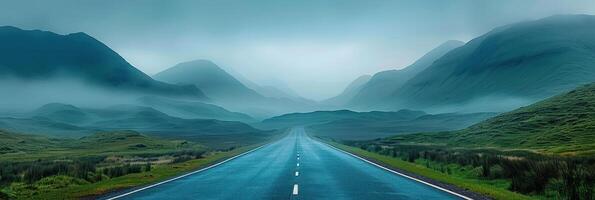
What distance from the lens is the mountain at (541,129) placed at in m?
65.1

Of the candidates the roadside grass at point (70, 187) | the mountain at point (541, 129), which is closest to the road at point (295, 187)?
the roadside grass at point (70, 187)

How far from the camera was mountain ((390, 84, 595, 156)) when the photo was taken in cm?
6509

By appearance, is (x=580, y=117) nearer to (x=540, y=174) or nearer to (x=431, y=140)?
(x=431, y=140)

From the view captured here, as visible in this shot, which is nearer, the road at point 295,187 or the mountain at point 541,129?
the road at point 295,187

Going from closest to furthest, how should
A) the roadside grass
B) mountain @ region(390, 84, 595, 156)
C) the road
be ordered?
the road < the roadside grass < mountain @ region(390, 84, 595, 156)

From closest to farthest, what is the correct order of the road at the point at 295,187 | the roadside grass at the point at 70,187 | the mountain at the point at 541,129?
1. the road at the point at 295,187
2. the roadside grass at the point at 70,187
3. the mountain at the point at 541,129

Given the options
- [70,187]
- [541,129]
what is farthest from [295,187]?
[541,129]

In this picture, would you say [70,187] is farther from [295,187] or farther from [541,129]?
[541,129]

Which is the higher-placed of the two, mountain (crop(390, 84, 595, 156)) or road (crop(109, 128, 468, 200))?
mountain (crop(390, 84, 595, 156))

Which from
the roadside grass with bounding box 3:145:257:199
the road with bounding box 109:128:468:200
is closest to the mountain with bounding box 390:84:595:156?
the road with bounding box 109:128:468:200

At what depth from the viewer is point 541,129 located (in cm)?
7919

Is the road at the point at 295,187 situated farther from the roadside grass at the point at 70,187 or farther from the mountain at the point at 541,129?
the mountain at the point at 541,129

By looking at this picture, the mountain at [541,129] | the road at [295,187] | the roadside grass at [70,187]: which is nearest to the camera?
the road at [295,187]

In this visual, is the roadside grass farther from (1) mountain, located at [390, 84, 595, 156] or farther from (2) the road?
(1) mountain, located at [390, 84, 595, 156]
